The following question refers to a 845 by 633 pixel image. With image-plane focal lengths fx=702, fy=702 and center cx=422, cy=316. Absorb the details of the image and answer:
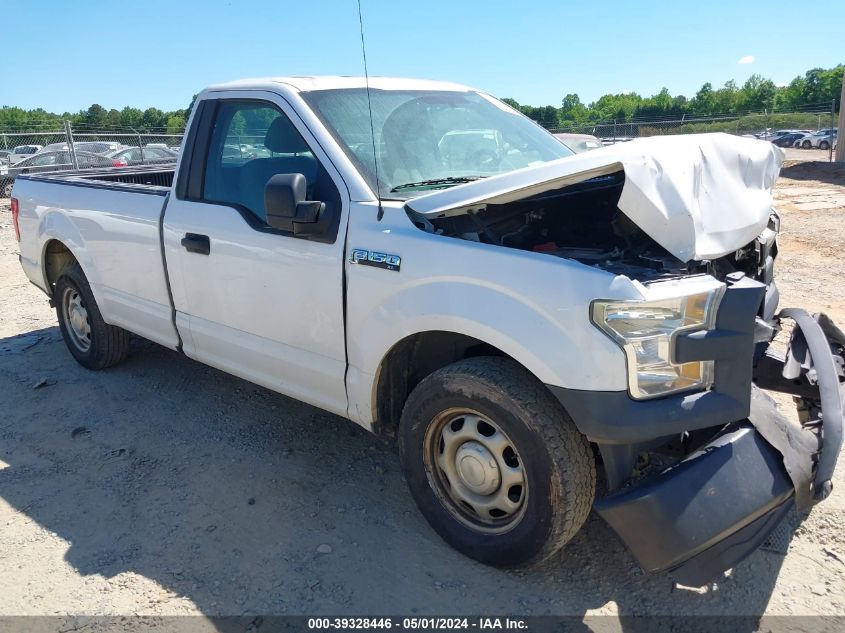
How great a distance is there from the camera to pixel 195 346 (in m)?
4.23

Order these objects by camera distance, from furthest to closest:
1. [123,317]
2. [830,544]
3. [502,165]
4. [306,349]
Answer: [123,317] → [502,165] → [306,349] → [830,544]

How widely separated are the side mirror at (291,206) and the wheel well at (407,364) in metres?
0.68

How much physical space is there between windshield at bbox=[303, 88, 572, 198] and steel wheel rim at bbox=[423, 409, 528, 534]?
1.09 m

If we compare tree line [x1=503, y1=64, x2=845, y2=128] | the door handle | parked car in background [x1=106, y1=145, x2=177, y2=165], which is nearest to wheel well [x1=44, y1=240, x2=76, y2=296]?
the door handle

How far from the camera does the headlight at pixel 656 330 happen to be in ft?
7.95

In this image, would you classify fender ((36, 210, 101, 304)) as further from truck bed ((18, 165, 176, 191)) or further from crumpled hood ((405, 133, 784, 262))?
crumpled hood ((405, 133, 784, 262))

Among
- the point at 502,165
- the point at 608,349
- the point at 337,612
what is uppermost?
the point at 502,165

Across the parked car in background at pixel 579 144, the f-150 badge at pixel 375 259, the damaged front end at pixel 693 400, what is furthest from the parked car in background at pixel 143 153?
the damaged front end at pixel 693 400

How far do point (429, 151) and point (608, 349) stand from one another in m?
1.65

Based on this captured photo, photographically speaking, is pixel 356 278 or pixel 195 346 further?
pixel 195 346

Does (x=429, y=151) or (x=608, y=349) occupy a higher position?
(x=429, y=151)

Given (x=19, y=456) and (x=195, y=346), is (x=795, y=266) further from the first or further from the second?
(x=19, y=456)

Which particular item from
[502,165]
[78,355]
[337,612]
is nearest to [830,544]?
[337,612]

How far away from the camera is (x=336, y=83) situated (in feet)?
12.6
